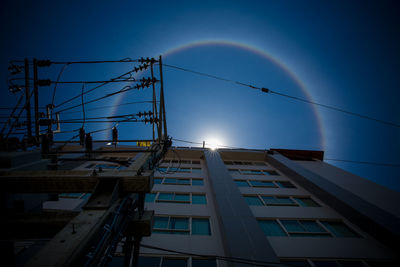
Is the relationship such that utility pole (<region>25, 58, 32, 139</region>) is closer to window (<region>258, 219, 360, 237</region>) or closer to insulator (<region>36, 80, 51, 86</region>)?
insulator (<region>36, 80, 51, 86</region>)

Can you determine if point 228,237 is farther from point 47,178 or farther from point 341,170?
point 341,170

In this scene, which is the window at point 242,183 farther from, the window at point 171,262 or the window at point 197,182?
the window at point 171,262

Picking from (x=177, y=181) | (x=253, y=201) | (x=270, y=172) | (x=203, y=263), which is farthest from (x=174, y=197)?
(x=270, y=172)

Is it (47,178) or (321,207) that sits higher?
(47,178)

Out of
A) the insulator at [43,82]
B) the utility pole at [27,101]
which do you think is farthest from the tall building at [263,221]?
the insulator at [43,82]

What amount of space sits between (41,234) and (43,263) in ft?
5.84

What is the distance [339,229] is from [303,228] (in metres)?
2.21

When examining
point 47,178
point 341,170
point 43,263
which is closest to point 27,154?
point 47,178

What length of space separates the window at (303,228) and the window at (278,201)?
1522 millimetres

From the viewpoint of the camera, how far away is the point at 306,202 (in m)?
10.7

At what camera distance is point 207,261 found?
6211mm

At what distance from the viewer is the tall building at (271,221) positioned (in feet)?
21.0

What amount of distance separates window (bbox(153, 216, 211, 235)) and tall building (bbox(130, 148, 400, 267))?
0.17ft

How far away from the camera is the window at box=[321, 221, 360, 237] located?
804cm
